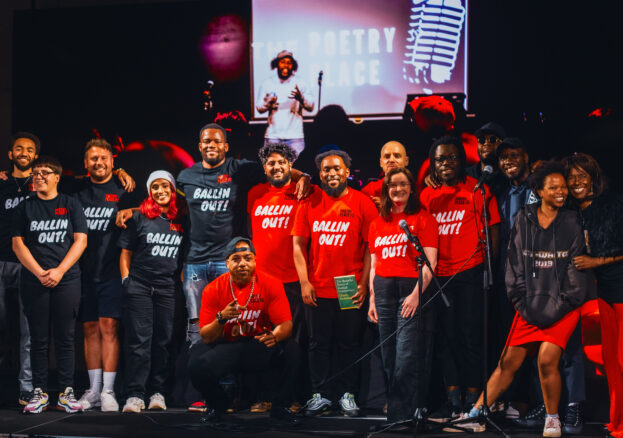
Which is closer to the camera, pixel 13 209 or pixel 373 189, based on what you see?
pixel 373 189

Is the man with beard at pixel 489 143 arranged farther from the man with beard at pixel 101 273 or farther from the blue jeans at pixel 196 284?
the man with beard at pixel 101 273

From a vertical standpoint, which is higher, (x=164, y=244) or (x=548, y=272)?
(x=164, y=244)

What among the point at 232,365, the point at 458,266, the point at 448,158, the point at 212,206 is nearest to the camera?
the point at 232,365

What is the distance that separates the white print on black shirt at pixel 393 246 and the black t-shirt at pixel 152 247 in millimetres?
1685

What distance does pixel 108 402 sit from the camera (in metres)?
4.89

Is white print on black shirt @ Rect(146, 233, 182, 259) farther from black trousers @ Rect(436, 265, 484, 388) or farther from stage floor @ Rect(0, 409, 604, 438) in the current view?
black trousers @ Rect(436, 265, 484, 388)

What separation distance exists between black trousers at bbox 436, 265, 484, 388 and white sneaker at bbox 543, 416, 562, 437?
1.81 ft

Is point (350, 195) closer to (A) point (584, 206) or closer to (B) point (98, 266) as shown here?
(A) point (584, 206)

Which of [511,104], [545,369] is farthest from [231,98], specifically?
[545,369]

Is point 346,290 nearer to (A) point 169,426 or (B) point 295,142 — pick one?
(A) point 169,426

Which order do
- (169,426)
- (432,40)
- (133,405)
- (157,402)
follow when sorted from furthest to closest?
(432,40)
(157,402)
(133,405)
(169,426)

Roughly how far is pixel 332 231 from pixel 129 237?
5.20 ft

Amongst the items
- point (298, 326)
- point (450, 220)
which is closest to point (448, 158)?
point (450, 220)

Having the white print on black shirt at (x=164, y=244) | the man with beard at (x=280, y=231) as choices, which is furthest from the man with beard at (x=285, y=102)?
the white print on black shirt at (x=164, y=244)
